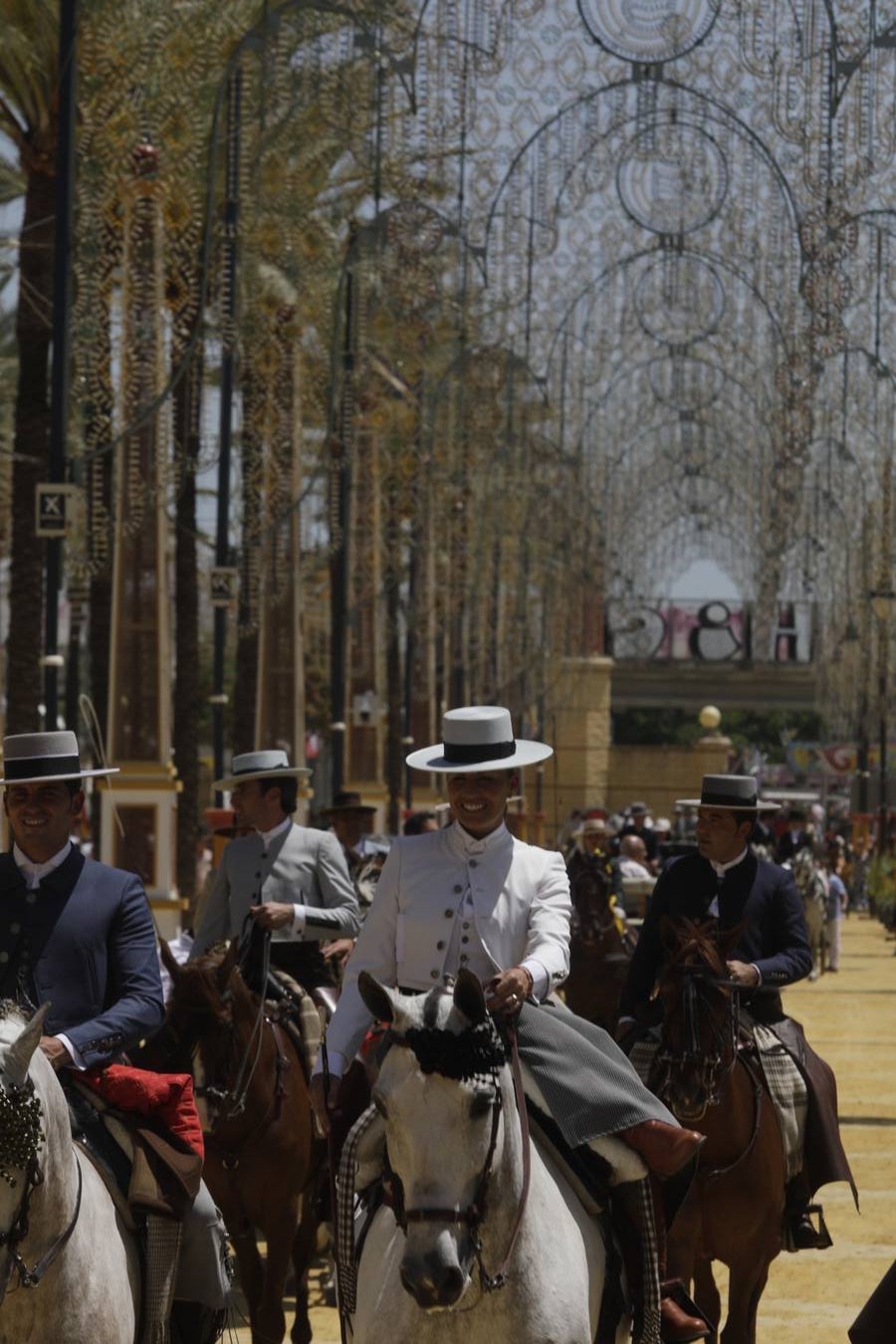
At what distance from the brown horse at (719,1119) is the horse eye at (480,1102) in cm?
375

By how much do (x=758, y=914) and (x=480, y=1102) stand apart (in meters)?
4.74

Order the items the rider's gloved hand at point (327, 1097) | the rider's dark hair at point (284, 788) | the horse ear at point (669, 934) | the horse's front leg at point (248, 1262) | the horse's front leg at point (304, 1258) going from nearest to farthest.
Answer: the rider's gloved hand at point (327, 1097) → the horse ear at point (669, 934) → the horse's front leg at point (248, 1262) → the horse's front leg at point (304, 1258) → the rider's dark hair at point (284, 788)

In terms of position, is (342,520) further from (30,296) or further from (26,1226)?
(26,1226)

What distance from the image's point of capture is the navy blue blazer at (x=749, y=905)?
10977 millimetres

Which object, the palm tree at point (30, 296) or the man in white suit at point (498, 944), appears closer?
the man in white suit at point (498, 944)

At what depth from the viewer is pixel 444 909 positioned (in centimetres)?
777

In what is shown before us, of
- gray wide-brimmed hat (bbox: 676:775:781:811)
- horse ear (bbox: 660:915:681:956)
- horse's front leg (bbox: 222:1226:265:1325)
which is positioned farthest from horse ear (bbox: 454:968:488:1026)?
horse's front leg (bbox: 222:1226:265:1325)

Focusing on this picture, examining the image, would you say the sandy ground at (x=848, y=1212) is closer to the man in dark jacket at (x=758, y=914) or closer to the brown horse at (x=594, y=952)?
the man in dark jacket at (x=758, y=914)

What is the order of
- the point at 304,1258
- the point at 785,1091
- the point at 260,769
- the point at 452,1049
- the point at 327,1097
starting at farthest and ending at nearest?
the point at 260,769 < the point at 304,1258 < the point at 785,1091 < the point at 327,1097 < the point at 452,1049

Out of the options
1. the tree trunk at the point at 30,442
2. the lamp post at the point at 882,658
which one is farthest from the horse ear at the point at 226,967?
the lamp post at the point at 882,658

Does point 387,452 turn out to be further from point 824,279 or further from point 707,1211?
point 707,1211

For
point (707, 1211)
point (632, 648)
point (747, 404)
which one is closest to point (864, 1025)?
point (707, 1211)

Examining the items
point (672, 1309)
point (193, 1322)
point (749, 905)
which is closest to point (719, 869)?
point (749, 905)

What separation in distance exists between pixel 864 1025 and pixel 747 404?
2994 cm
